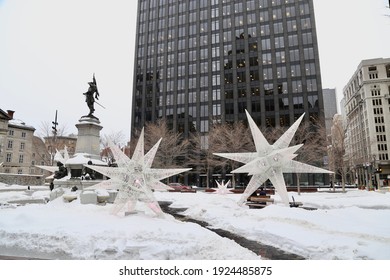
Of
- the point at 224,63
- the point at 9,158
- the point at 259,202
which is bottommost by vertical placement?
the point at 259,202

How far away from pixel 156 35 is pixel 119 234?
2295 inches

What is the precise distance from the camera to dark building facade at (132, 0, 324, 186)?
1748 inches

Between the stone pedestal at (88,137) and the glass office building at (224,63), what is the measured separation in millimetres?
33757

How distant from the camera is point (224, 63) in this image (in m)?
49.4

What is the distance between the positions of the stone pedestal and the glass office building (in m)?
33.8

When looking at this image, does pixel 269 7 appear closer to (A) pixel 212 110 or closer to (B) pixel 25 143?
(A) pixel 212 110

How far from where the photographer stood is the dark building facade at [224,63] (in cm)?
4441

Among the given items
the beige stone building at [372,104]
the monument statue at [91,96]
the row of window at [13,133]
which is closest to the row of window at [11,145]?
the row of window at [13,133]

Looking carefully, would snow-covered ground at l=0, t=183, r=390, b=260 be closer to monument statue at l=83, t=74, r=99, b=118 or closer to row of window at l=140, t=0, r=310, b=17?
monument statue at l=83, t=74, r=99, b=118

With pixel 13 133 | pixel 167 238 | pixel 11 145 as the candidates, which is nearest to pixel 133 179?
pixel 167 238

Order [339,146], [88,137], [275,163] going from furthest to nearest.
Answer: [339,146]
[88,137]
[275,163]

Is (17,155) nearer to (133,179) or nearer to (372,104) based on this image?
(133,179)

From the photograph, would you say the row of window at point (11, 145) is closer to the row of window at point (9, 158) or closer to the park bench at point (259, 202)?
the row of window at point (9, 158)
